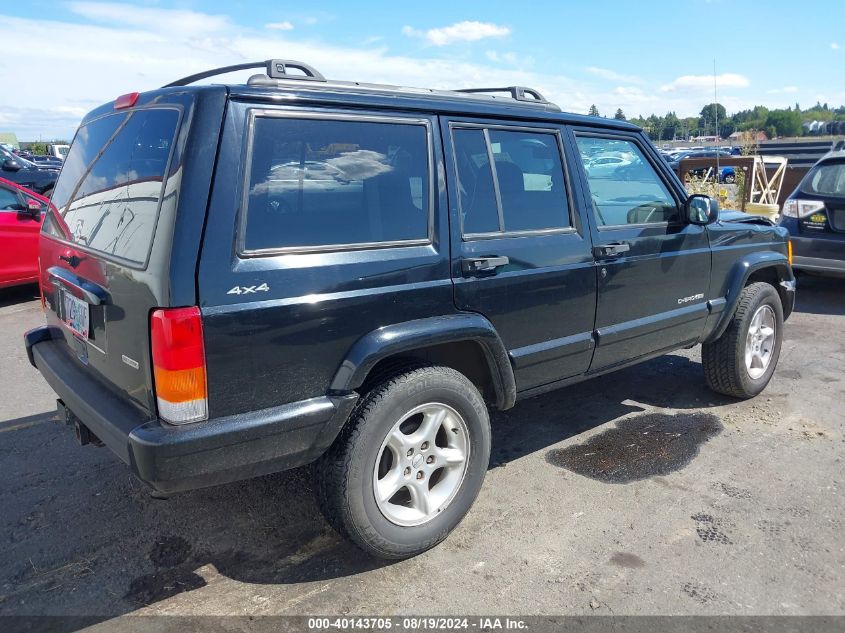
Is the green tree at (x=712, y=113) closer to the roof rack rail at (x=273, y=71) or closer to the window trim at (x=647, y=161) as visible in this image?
the window trim at (x=647, y=161)

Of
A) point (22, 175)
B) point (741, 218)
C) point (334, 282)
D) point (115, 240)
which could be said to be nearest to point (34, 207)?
point (22, 175)

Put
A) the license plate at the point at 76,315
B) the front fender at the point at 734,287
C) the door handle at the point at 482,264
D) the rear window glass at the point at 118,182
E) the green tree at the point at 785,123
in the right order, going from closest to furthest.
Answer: the rear window glass at the point at 118,182 → the license plate at the point at 76,315 → the door handle at the point at 482,264 → the front fender at the point at 734,287 → the green tree at the point at 785,123

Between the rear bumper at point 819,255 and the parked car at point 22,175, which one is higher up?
the parked car at point 22,175

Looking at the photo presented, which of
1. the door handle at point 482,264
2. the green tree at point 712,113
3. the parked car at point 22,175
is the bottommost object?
the door handle at point 482,264

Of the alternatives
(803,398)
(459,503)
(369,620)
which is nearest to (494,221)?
(459,503)

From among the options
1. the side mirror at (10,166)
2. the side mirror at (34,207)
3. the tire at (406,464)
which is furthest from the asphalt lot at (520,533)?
the side mirror at (10,166)

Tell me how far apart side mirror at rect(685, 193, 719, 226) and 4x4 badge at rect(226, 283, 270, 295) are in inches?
112

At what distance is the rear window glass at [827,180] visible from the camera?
25.1ft

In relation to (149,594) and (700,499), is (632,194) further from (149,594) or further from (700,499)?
(149,594)

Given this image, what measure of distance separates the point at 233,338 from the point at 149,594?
1.19 m

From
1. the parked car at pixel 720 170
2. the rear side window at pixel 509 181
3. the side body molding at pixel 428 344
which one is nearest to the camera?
the side body molding at pixel 428 344

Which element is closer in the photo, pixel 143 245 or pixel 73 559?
pixel 143 245

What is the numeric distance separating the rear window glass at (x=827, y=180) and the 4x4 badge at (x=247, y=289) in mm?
7407

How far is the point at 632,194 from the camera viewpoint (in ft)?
13.2
